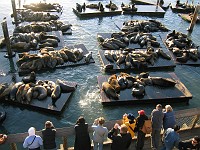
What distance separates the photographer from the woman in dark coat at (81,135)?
789 cm

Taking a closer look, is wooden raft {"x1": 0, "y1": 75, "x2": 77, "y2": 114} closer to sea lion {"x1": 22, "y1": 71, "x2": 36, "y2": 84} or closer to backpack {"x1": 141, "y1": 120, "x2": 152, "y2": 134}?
sea lion {"x1": 22, "y1": 71, "x2": 36, "y2": 84}

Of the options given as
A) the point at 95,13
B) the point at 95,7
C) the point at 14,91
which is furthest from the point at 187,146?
the point at 95,7

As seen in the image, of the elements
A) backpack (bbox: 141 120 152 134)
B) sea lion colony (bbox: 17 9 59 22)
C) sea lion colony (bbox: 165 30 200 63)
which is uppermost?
sea lion colony (bbox: 17 9 59 22)

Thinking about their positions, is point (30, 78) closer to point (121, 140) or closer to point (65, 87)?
point (65, 87)

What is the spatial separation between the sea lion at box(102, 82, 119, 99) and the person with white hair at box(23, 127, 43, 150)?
6603mm

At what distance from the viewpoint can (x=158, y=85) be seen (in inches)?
593

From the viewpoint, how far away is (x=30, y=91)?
13.4m

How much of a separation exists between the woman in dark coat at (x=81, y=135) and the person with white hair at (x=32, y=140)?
1.12 m

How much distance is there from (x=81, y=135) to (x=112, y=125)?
1260mm

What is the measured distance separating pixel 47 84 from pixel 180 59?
9557mm

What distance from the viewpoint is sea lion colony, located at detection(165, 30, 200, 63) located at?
18.4 m

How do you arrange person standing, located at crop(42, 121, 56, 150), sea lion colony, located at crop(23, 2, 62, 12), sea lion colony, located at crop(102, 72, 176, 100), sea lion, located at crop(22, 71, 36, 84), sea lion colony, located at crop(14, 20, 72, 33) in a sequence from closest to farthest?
person standing, located at crop(42, 121, 56, 150)
sea lion colony, located at crop(102, 72, 176, 100)
sea lion, located at crop(22, 71, 36, 84)
sea lion colony, located at crop(14, 20, 72, 33)
sea lion colony, located at crop(23, 2, 62, 12)

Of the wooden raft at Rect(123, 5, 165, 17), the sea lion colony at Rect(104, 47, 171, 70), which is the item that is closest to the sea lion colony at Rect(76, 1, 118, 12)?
the wooden raft at Rect(123, 5, 165, 17)

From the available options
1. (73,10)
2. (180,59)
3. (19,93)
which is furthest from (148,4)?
(19,93)
